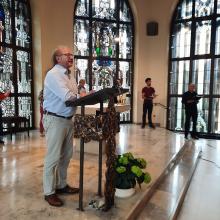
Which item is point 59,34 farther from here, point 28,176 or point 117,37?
point 28,176

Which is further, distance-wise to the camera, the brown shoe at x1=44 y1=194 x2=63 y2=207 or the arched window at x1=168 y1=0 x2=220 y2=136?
the arched window at x1=168 y1=0 x2=220 y2=136

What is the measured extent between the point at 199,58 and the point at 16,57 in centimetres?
494

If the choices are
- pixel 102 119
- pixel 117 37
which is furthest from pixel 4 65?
pixel 102 119

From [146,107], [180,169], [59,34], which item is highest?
[59,34]

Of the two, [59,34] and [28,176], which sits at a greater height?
[59,34]

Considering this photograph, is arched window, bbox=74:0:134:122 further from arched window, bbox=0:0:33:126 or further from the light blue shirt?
the light blue shirt

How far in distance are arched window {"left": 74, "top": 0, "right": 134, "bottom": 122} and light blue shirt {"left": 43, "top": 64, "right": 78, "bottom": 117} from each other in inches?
198

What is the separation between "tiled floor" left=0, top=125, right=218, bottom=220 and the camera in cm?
221

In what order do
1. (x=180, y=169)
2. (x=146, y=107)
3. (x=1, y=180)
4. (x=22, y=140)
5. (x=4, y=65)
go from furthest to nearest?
(x=146, y=107) < (x=4, y=65) < (x=22, y=140) < (x=180, y=169) < (x=1, y=180)

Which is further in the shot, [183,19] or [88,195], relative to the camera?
[183,19]

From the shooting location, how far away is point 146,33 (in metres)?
7.68

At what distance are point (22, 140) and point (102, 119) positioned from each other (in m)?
3.58

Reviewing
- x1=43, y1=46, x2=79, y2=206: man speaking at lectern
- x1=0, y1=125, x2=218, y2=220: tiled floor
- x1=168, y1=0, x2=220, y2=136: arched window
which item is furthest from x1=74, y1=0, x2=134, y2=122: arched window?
x1=43, y1=46, x2=79, y2=206: man speaking at lectern

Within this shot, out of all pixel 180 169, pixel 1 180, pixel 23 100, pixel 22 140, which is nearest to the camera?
pixel 1 180
